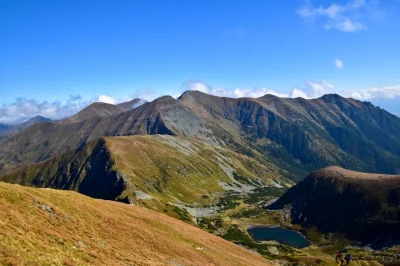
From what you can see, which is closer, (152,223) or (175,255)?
(175,255)

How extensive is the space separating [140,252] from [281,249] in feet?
514

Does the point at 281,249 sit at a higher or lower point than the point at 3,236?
lower

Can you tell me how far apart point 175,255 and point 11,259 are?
36363 millimetres

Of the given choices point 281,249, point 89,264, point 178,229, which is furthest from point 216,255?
point 281,249

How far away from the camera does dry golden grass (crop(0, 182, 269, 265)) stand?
128 feet

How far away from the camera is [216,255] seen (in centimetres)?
7788

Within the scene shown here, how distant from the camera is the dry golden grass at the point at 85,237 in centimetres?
3891

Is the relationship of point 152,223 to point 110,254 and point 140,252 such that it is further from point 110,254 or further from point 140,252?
point 110,254

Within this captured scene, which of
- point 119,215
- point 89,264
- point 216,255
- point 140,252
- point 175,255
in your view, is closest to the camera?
point 89,264

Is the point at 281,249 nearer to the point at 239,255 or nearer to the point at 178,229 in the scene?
the point at 239,255

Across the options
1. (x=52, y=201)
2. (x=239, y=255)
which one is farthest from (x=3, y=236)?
(x=239, y=255)

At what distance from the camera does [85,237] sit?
5169 cm

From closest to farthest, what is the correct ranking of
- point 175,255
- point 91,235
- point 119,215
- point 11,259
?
point 11,259
point 91,235
point 175,255
point 119,215

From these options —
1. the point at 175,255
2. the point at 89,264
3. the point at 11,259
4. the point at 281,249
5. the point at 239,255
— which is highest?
the point at 11,259
